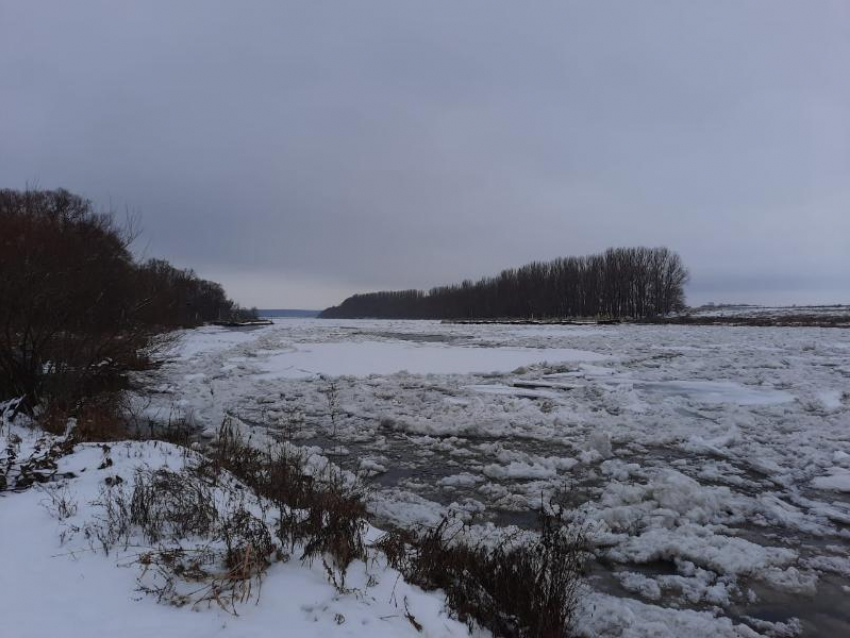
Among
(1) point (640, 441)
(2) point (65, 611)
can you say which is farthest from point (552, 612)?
(1) point (640, 441)

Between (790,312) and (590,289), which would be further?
(590,289)

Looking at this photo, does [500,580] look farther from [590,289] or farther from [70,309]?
[590,289]

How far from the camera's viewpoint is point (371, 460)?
6930 millimetres

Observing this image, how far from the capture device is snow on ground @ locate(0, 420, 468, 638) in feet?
8.44

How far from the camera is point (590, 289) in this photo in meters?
89.7

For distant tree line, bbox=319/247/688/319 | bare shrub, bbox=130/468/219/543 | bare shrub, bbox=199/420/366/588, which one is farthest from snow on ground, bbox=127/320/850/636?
distant tree line, bbox=319/247/688/319

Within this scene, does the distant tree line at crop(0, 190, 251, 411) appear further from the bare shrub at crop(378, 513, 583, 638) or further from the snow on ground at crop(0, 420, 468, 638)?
the bare shrub at crop(378, 513, 583, 638)

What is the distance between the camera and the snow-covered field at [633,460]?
12.1ft

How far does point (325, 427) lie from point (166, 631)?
21.3ft

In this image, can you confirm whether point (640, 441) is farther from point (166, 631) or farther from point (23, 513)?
point (23, 513)

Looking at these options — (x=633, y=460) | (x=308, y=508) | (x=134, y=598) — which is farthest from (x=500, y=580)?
(x=633, y=460)

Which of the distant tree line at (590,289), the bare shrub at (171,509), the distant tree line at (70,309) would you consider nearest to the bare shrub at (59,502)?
the bare shrub at (171,509)

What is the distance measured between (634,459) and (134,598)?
6.15 metres

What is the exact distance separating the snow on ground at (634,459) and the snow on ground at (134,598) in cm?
142
